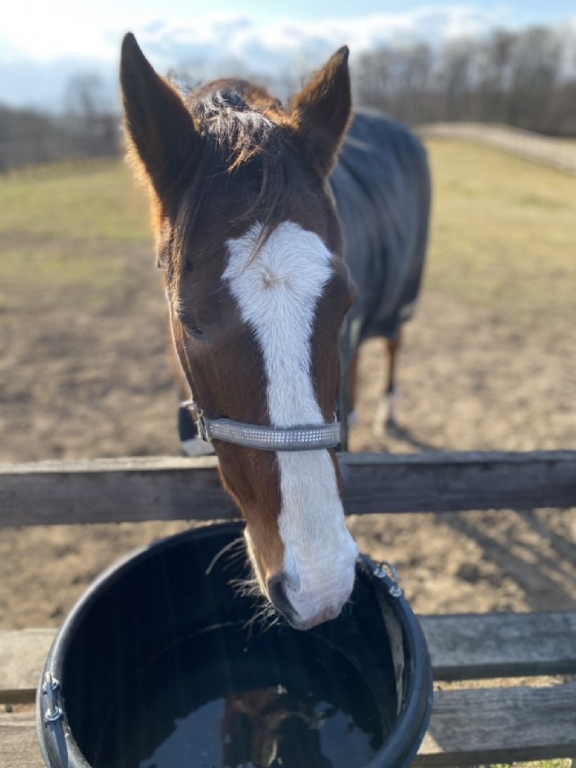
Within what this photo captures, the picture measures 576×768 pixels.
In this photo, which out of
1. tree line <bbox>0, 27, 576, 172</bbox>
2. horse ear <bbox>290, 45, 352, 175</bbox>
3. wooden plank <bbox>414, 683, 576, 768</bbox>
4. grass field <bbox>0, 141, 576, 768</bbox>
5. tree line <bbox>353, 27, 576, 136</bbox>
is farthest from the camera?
tree line <bbox>353, 27, 576, 136</bbox>

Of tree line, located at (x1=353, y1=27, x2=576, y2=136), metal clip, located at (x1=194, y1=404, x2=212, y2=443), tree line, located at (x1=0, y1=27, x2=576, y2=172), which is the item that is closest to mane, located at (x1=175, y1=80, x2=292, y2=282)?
metal clip, located at (x1=194, y1=404, x2=212, y2=443)

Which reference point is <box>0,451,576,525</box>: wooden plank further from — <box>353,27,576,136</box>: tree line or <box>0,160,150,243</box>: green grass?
<box>353,27,576,136</box>: tree line

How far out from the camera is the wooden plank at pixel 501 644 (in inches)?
74.6

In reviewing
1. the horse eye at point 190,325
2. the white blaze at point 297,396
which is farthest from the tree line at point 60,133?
the white blaze at point 297,396

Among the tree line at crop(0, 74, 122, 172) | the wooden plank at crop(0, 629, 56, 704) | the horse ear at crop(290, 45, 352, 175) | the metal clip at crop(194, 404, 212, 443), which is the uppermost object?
Result: the tree line at crop(0, 74, 122, 172)

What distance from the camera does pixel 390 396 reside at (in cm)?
469

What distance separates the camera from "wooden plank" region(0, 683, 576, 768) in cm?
162

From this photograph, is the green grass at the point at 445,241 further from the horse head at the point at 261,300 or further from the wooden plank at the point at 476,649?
the wooden plank at the point at 476,649

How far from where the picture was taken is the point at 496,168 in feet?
78.8

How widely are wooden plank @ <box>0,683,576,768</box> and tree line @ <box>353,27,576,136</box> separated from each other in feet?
146

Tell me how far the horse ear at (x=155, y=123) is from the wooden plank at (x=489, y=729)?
1724mm

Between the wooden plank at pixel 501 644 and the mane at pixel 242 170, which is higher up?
the mane at pixel 242 170

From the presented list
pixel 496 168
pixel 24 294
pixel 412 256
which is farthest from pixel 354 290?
pixel 496 168

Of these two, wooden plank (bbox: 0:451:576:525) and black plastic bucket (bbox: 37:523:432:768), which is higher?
wooden plank (bbox: 0:451:576:525)
